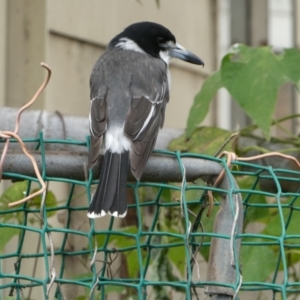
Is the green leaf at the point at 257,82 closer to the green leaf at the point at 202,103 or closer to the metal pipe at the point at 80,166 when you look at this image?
the green leaf at the point at 202,103

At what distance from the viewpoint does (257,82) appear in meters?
2.76

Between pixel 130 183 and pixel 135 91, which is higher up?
pixel 135 91

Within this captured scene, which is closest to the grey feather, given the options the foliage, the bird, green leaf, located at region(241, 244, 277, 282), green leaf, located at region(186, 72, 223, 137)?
the bird

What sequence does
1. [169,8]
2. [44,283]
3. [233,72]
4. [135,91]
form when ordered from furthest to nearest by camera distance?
1. [169,8]
2. [135,91]
3. [233,72]
4. [44,283]

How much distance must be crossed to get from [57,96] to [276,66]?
1.28m

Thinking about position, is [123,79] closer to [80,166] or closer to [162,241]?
[162,241]

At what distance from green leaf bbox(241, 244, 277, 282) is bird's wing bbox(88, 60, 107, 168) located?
510mm

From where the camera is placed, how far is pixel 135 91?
119 inches

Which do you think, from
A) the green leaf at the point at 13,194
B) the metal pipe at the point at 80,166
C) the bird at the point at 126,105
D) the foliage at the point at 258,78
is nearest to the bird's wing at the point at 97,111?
the bird at the point at 126,105

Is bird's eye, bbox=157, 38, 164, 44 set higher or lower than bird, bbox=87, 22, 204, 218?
higher

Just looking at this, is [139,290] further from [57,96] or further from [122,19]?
[122,19]

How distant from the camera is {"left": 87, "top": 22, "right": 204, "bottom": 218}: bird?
2207 millimetres

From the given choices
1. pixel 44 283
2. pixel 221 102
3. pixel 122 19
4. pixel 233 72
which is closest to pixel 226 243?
pixel 44 283

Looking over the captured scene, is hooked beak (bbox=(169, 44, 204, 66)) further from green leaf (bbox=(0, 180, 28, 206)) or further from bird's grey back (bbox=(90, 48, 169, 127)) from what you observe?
green leaf (bbox=(0, 180, 28, 206))
